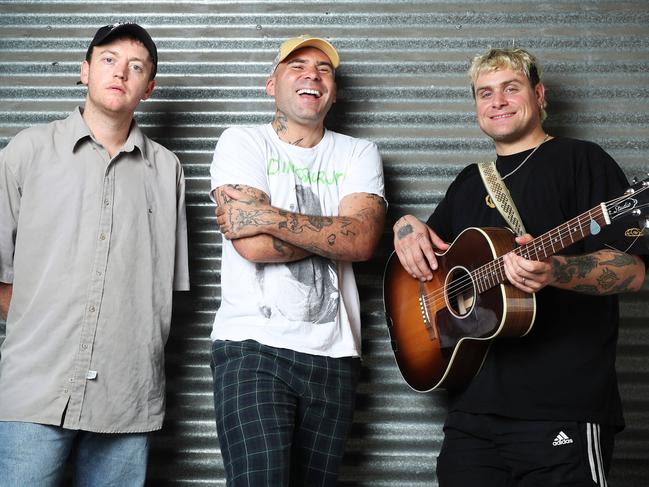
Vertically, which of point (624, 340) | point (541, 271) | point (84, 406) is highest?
point (541, 271)

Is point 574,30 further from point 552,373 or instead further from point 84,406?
point 84,406

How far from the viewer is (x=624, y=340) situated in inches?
140

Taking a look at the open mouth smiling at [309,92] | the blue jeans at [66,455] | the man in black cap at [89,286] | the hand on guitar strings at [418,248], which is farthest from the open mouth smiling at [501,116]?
the blue jeans at [66,455]

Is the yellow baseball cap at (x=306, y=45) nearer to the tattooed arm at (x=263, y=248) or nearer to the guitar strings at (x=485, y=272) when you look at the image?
the tattooed arm at (x=263, y=248)

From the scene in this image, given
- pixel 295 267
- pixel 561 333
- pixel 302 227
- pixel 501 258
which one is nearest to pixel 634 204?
pixel 501 258

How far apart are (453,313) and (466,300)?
0.07 meters

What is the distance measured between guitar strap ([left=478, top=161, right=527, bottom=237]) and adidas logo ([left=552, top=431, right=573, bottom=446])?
72 centimetres

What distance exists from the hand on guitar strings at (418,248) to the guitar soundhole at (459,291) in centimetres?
14

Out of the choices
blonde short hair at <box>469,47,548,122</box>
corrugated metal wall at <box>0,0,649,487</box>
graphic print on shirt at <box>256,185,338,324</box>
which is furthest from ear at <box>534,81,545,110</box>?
graphic print on shirt at <box>256,185,338,324</box>

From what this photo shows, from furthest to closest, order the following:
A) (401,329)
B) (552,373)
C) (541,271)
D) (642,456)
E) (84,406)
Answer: (642,456) < (401,329) < (84,406) < (552,373) < (541,271)

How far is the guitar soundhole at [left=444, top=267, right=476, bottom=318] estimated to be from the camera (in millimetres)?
2671

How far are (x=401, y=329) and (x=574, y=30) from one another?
1.91m

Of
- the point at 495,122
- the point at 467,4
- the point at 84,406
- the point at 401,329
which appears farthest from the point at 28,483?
the point at 467,4

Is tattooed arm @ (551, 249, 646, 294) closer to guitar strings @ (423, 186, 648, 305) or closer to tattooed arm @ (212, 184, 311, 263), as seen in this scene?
guitar strings @ (423, 186, 648, 305)
